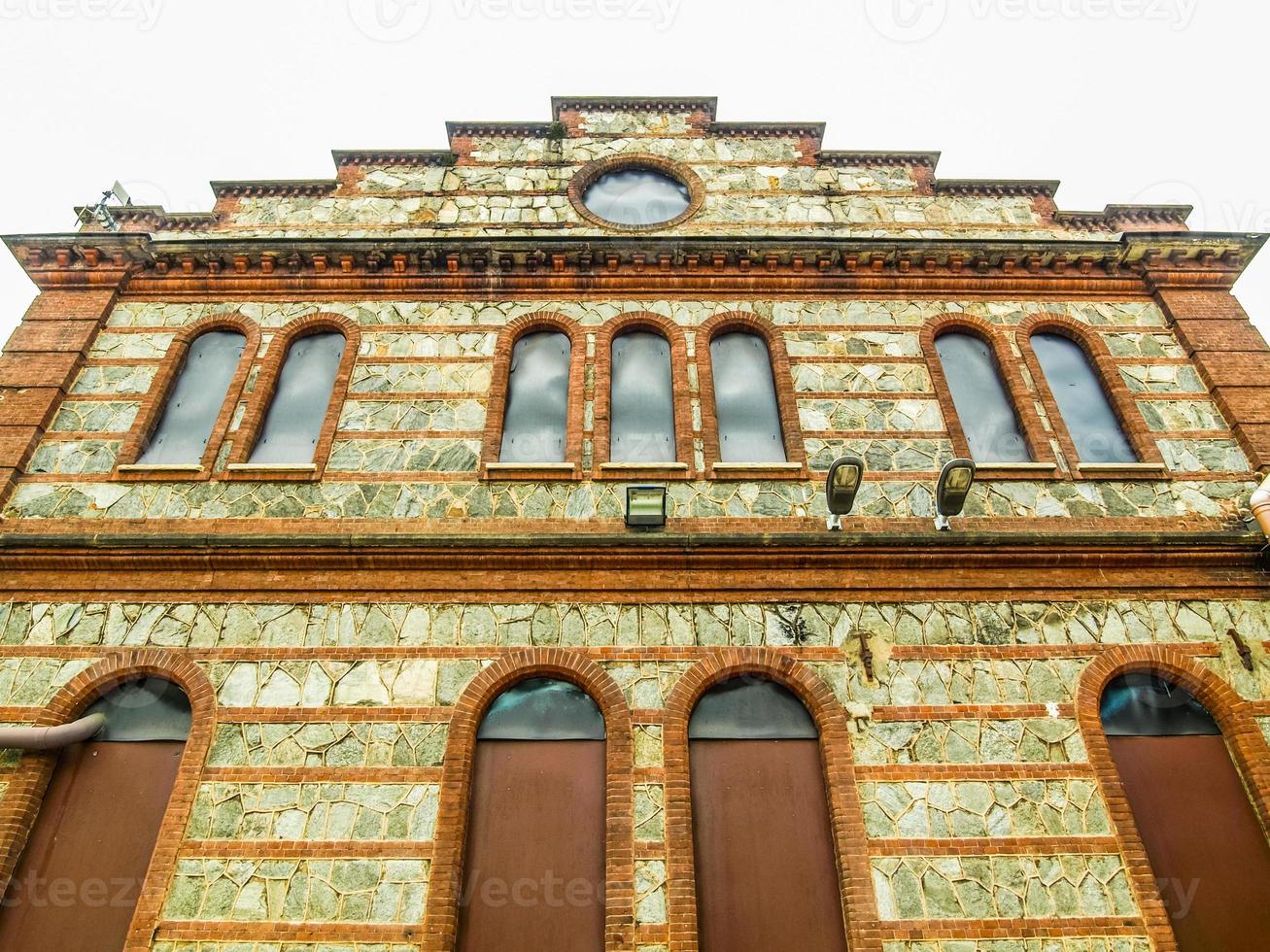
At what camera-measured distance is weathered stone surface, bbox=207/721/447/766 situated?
7.76 m

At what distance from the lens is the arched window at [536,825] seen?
7.18m

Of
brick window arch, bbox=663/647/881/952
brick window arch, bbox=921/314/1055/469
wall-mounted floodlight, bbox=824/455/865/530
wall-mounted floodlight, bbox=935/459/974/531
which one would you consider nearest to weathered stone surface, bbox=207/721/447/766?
brick window arch, bbox=663/647/881/952

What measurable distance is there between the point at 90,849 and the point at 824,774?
271 inches

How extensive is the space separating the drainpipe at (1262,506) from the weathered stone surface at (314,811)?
9165mm

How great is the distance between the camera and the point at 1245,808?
7812mm

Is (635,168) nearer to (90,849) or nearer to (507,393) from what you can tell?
(507,393)

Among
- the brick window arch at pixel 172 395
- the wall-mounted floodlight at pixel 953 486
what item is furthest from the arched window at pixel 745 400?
the brick window arch at pixel 172 395

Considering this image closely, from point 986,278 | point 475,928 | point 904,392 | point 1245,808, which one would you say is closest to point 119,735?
point 475,928

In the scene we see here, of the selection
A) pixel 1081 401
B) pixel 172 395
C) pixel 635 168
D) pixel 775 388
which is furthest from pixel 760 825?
pixel 635 168

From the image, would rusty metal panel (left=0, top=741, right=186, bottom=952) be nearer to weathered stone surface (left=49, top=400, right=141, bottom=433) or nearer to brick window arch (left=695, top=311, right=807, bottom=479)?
weathered stone surface (left=49, top=400, right=141, bottom=433)

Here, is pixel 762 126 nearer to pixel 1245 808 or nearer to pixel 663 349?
pixel 663 349

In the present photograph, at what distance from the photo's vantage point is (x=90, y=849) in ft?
24.7

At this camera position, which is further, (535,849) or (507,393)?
(507,393)

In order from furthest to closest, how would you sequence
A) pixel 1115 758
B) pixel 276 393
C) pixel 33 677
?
1. pixel 276 393
2. pixel 33 677
3. pixel 1115 758
